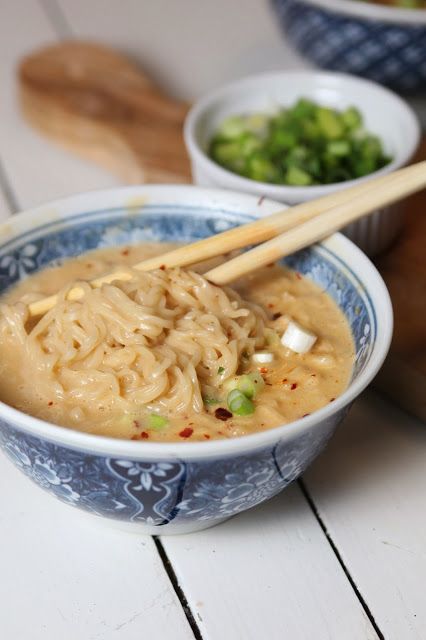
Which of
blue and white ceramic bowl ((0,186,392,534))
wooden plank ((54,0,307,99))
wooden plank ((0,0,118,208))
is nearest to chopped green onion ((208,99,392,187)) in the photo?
blue and white ceramic bowl ((0,186,392,534))

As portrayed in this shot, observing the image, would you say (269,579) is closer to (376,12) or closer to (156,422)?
(156,422)

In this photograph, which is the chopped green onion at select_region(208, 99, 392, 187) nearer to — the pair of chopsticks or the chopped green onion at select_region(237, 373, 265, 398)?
the pair of chopsticks

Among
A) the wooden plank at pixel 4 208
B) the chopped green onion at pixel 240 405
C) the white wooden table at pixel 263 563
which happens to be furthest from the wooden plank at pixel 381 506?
the wooden plank at pixel 4 208

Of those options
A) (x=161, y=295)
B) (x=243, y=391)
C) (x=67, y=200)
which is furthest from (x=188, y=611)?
(x=67, y=200)

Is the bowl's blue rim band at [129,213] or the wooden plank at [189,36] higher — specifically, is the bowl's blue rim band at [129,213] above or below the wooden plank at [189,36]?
above

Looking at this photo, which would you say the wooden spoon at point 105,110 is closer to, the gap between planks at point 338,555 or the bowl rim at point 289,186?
the bowl rim at point 289,186
